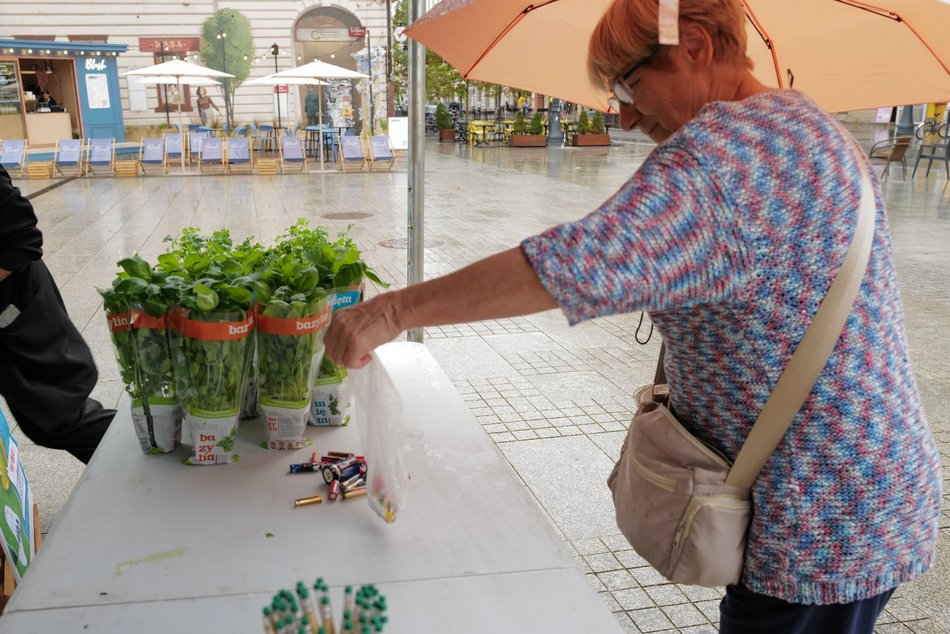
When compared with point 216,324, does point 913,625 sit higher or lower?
lower

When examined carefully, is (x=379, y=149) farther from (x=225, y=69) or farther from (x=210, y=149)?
(x=225, y=69)

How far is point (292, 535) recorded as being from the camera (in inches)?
66.4

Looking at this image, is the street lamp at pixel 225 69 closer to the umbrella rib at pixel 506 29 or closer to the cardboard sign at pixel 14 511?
the cardboard sign at pixel 14 511

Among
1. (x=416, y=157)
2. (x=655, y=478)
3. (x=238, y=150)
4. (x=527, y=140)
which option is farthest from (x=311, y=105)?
(x=655, y=478)

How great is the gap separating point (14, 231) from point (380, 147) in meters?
16.5

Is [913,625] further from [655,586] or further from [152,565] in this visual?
[152,565]

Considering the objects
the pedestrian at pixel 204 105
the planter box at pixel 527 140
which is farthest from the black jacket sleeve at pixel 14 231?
the pedestrian at pixel 204 105

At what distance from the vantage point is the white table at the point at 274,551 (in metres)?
1.43

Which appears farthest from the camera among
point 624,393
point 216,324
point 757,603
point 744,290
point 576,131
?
point 576,131

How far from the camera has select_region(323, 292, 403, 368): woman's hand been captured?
53.5 inches

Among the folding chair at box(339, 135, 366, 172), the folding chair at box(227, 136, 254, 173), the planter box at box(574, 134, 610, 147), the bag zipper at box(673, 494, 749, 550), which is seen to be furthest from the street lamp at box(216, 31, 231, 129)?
the bag zipper at box(673, 494, 749, 550)

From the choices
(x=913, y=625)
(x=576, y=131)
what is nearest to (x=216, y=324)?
(x=913, y=625)

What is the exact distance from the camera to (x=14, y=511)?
2.57 m

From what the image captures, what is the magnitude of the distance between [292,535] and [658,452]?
2.68 ft
